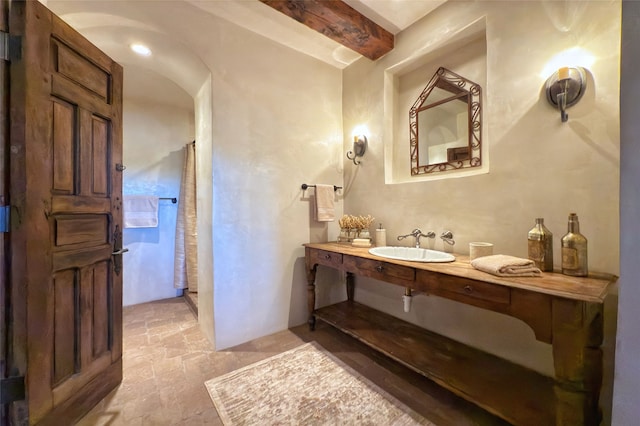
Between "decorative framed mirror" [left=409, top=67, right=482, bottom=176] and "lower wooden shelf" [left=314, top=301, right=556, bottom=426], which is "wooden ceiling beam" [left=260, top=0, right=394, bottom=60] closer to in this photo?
"decorative framed mirror" [left=409, top=67, right=482, bottom=176]

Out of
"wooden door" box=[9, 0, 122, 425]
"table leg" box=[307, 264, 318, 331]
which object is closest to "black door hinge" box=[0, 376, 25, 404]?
"wooden door" box=[9, 0, 122, 425]

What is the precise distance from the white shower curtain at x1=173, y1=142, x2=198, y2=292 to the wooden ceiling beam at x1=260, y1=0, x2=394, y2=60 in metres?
2.04

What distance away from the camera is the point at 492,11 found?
168 cm

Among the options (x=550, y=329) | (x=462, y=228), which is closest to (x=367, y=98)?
(x=462, y=228)

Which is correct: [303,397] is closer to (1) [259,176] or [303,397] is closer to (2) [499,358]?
(2) [499,358]

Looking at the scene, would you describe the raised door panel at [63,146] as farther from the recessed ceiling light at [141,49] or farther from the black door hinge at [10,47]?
the recessed ceiling light at [141,49]

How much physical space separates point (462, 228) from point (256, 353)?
1908 mm

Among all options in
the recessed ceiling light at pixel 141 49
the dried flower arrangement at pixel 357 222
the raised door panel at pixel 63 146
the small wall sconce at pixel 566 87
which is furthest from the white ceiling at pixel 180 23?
the dried flower arrangement at pixel 357 222

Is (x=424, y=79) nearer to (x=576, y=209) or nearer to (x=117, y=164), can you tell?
(x=576, y=209)

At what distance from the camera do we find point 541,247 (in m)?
1.36

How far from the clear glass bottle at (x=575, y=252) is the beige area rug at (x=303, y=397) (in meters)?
1.11

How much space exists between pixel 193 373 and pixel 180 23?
2.62m

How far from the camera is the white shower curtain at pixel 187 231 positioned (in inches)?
126

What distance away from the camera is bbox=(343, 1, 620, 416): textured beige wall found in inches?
51.0
